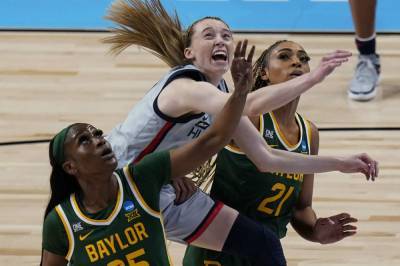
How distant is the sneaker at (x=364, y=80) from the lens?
23.4 feet

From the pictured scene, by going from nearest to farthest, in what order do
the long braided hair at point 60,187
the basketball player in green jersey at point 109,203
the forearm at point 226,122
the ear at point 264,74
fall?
the forearm at point 226,122, the basketball player in green jersey at point 109,203, the long braided hair at point 60,187, the ear at point 264,74

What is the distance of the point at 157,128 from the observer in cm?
396

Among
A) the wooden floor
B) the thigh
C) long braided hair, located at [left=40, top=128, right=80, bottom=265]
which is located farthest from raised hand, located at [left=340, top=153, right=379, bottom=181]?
the wooden floor

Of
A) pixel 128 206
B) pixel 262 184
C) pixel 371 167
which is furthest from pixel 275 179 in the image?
pixel 128 206

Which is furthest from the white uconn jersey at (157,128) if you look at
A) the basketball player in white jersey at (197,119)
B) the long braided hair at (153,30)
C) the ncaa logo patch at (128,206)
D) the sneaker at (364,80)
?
the sneaker at (364,80)

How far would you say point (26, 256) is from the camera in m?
5.38

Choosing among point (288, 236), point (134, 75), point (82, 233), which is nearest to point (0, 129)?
point (134, 75)

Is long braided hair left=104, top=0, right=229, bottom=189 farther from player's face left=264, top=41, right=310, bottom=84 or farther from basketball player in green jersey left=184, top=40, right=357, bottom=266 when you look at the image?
player's face left=264, top=41, right=310, bottom=84

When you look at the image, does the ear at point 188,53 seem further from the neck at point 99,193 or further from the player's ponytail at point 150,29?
the neck at point 99,193

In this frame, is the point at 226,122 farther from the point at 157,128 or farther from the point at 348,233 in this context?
the point at 348,233

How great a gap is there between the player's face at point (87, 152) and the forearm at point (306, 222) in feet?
3.60

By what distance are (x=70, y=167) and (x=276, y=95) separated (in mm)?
717

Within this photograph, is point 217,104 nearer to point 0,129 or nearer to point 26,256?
point 26,256

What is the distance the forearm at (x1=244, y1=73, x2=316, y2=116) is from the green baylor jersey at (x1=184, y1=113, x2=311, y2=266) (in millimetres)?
494
